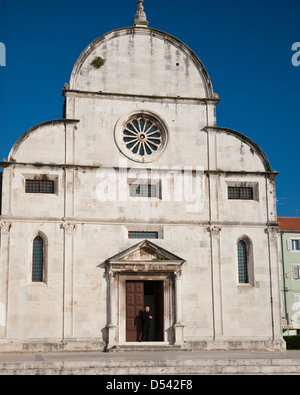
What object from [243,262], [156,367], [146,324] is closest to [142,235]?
[146,324]

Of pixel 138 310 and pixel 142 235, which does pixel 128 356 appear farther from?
pixel 142 235

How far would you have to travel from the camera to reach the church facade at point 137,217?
28188 mm

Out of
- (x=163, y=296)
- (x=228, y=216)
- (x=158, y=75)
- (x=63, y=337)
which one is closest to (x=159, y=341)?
(x=163, y=296)

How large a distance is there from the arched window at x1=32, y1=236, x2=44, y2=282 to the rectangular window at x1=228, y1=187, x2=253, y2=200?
30.4ft

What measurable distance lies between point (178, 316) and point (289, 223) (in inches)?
1289

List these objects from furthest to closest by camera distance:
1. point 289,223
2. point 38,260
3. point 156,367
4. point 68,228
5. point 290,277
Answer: point 289,223 → point 290,277 → point 68,228 → point 38,260 → point 156,367

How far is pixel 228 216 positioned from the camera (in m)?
30.3

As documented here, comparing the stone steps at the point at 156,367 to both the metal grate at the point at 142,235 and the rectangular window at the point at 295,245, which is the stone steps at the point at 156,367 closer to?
the metal grate at the point at 142,235

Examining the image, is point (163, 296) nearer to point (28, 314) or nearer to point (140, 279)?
point (140, 279)

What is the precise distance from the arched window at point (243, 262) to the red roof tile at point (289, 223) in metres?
28.4

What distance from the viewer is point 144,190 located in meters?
30.2

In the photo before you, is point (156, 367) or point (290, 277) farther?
→ point (290, 277)

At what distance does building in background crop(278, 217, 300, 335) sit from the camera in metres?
A: 55.4

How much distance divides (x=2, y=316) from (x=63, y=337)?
109 inches
